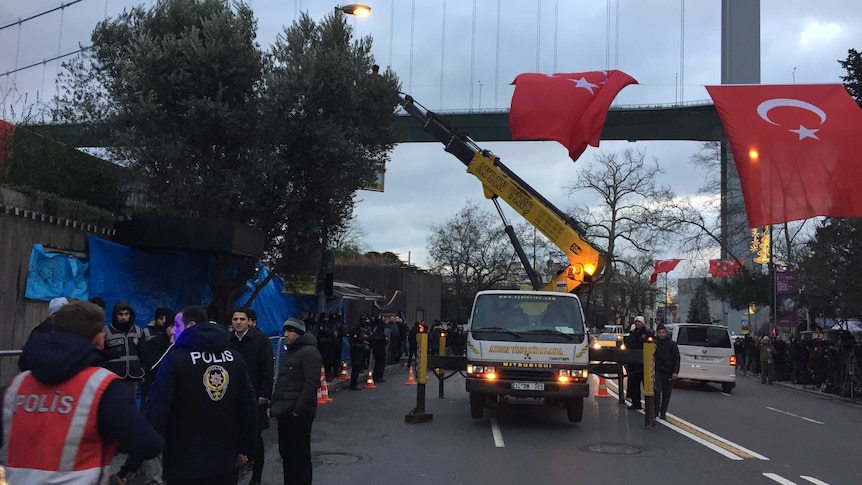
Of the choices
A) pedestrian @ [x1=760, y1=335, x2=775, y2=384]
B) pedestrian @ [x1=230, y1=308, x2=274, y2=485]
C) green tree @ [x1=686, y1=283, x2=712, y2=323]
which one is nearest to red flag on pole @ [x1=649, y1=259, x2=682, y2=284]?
pedestrian @ [x1=760, y1=335, x2=775, y2=384]

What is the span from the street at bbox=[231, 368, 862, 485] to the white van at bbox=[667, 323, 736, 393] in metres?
3.80

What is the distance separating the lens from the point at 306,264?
18.5 m

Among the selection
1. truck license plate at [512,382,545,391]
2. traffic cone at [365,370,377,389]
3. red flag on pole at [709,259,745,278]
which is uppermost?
red flag on pole at [709,259,745,278]

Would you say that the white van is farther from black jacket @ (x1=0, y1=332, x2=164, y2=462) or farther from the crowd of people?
black jacket @ (x1=0, y1=332, x2=164, y2=462)

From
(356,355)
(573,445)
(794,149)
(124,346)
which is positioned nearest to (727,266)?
(356,355)

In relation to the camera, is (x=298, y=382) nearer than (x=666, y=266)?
Yes

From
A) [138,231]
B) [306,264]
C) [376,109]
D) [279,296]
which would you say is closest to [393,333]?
[279,296]

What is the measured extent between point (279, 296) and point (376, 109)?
8.10 m

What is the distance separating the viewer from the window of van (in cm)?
2105

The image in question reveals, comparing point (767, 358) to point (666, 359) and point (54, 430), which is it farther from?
point (54, 430)

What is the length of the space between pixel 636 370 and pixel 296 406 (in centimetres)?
998

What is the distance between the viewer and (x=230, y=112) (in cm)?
1449

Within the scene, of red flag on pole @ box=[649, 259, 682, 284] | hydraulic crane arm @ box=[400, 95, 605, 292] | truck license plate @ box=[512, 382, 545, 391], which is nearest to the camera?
truck license plate @ box=[512, 382, 545, 391]

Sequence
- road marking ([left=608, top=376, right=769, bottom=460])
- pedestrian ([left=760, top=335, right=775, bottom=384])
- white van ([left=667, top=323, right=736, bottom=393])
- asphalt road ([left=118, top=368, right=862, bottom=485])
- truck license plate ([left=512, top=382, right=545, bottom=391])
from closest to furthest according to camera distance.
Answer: asphalt road ([left=118, top=368, right=862, bottom=485]) → road marking ([left=608, top=376, right=769, bottom=460]) → truck license plate ([left=512, top=382, right=545, bottom=391]) → white van ([left=667, top=323, right=736, bottom=393]) → pedestrian ([left=760, top=335, right=775, bottom=384])
